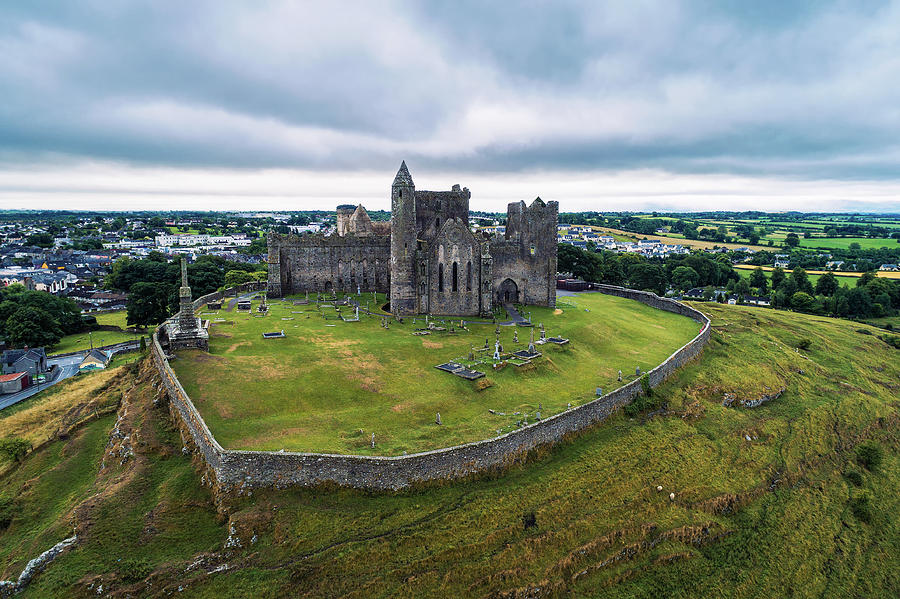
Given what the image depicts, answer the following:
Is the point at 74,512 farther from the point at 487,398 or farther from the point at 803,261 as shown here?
the point at 803,261

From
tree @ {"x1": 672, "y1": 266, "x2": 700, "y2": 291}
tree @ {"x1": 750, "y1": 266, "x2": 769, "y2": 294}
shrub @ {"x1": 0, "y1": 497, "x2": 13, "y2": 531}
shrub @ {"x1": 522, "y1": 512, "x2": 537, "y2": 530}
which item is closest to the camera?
shrub @ {"x1": 522, "y1": 512, "x2": 537, "y2": 530}

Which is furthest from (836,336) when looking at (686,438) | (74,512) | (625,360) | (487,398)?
(74,512)

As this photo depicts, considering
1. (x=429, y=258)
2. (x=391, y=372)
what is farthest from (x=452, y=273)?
(x=391, y=372)

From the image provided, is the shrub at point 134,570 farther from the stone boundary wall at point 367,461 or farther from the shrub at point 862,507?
the shrub at point 862,507

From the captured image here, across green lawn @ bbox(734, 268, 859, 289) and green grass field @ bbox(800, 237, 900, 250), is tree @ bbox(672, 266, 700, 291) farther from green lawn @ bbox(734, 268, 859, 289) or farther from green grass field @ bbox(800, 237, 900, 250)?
green grass field @ bbox(800, 237, 900, 250)

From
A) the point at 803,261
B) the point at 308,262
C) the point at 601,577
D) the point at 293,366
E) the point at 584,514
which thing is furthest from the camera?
the point at 803,261

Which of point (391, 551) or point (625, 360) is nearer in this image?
point (391, 551)

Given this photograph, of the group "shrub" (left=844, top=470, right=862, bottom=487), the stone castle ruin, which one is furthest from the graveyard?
"shrub" (left=844, top=470, right=862, bottom=487)
